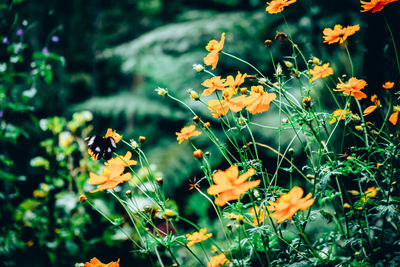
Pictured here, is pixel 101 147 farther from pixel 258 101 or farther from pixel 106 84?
pixel 106 84

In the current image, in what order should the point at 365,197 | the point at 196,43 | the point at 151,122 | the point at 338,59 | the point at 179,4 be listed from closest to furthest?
the point at 365,197 → the point at 338,59 → the point at 196,43 → the point at 151,122 → the point at 179,4

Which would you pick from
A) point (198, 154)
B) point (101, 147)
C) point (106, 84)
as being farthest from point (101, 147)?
point (106, 84)

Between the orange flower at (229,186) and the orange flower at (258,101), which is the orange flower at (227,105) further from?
the orange flower at (229,186)

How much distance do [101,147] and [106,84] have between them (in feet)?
11.1

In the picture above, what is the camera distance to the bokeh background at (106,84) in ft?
2.95

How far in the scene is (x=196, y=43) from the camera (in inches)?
101

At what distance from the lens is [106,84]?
358 cm

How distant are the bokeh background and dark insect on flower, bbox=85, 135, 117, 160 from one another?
13cm

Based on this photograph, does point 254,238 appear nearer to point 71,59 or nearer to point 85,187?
point 85,187

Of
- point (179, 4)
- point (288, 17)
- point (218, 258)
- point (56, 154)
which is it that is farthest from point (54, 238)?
point (179, 4)

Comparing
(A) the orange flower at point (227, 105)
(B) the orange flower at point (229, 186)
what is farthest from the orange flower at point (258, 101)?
(B) the orange flower at point (229, 186)

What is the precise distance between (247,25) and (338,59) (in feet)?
3.73

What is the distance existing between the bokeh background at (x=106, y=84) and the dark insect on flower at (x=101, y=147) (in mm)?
126

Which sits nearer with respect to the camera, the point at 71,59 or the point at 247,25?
the point at 247,25
